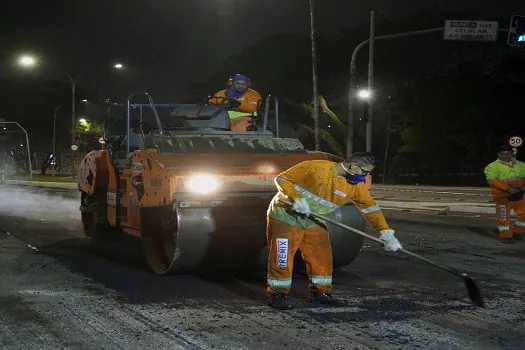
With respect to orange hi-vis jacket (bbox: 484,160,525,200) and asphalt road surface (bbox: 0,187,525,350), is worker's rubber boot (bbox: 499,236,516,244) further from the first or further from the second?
asphalt road surface (bbox: 0,187,525,350)

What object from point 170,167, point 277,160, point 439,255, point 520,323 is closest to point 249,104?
point 277,160

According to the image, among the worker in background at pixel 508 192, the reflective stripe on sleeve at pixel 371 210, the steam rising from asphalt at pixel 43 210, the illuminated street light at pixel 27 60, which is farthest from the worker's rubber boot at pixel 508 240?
the illuminated street light at pixel 27 60

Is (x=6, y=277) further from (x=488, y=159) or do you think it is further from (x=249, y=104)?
(x=488, y=159)

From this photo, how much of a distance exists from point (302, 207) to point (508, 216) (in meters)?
5.82

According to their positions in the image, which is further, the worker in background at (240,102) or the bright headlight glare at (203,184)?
the worker in background at (240,102)

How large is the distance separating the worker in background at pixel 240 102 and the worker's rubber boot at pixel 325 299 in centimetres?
331

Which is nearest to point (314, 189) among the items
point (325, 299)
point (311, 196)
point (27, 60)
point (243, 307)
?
point (311, 196)

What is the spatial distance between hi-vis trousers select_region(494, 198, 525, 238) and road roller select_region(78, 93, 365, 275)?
3.96 metres

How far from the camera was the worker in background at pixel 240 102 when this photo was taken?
880 cm

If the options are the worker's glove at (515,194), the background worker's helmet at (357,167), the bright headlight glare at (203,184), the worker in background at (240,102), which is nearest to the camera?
the background worker's helmet at (357,167)

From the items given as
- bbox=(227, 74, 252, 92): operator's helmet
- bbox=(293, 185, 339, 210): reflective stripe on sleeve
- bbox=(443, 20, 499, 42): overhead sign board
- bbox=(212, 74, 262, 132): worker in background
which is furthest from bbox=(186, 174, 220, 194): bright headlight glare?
bbox=(443, 20, 499, 42): overhead sign board

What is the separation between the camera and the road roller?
6.69m

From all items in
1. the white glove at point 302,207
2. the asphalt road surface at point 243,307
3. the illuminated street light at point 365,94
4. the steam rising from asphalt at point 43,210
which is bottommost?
the asphalt road surface at point 243,307

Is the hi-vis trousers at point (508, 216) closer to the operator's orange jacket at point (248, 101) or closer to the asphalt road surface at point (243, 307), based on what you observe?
the asphalt road surface at point (243, 307)
